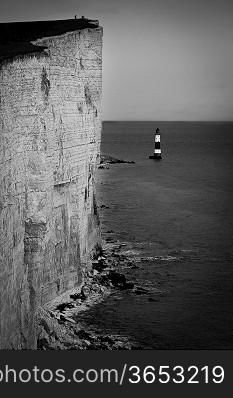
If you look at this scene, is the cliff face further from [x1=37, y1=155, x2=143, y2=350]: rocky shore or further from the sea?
the sea

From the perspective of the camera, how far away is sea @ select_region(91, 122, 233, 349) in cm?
1383

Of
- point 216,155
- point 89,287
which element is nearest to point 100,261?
point 89,287

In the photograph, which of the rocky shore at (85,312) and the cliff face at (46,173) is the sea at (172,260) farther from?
the cliff face at (46,173)

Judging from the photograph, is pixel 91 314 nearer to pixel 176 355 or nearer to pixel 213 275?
pixel 213 275

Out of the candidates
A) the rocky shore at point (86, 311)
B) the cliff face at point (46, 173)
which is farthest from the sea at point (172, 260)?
the cliff face at point (46, 173)

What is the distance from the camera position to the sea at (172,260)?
544 inches

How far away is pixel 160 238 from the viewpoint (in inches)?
899

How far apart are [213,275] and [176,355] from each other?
1015 cm

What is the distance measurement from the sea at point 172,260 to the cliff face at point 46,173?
1717 millimetres

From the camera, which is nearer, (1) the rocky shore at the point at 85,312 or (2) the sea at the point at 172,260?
(1) the rocky shore at the point at 85,312

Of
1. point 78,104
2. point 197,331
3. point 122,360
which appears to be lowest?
point 197,331

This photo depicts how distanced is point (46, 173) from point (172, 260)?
8296 mm

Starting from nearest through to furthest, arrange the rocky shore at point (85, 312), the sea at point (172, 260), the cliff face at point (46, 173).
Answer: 1. the cliff face at point (46, 173)
2. the rocky shore at point (85, 312)
3. the sea at point (172, 260)

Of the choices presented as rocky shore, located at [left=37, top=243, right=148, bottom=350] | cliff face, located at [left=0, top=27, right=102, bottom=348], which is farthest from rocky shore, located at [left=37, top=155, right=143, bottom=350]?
cliff face, located at [left=0, top=27, right=102, bottom=348]
